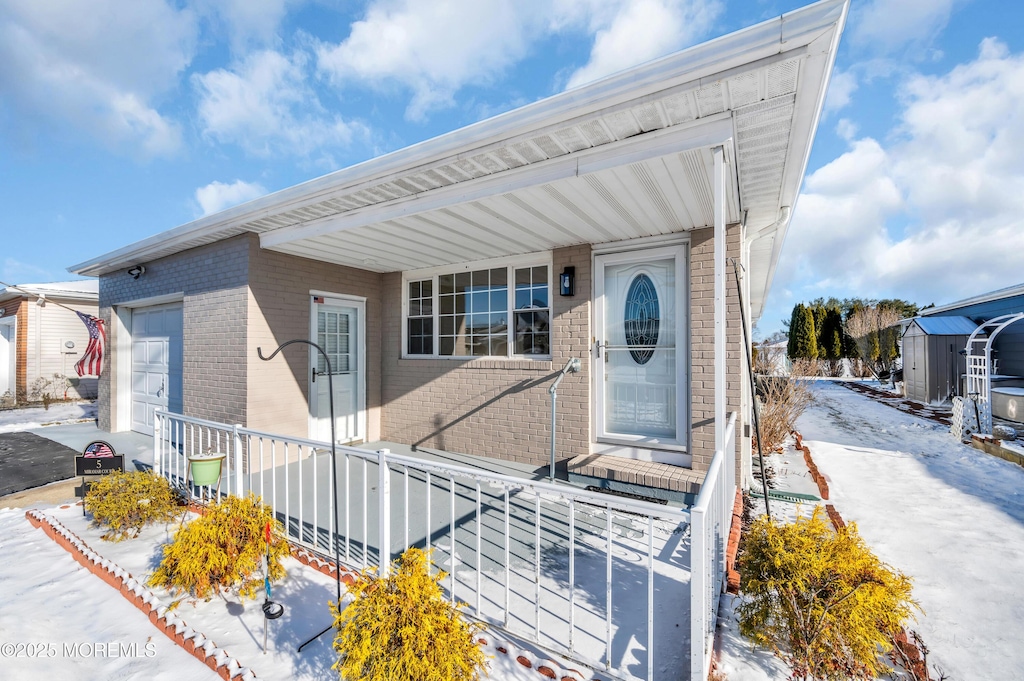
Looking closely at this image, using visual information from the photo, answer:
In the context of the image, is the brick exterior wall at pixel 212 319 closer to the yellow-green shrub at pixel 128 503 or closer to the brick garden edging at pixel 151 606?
the yellow-green shrub at pixel 128 503

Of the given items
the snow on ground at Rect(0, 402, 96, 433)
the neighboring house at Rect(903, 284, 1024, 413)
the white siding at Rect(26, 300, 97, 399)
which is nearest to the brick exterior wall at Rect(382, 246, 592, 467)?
the snow on ground at Rect(0, 402, 96, 433)

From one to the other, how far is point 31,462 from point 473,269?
639 cm

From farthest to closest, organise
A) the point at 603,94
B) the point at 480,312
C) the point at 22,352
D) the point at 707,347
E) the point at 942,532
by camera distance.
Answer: the point at 22,352, the point at 480,312, the point at 707,347, the point at 942,532, the point at 603,94

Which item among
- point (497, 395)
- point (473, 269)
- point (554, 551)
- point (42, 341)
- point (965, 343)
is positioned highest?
point (473, 269)

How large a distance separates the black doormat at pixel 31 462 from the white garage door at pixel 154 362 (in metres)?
1.03

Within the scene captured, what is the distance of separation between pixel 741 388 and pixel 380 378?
492 centimetres

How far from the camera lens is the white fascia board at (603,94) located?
178 cm

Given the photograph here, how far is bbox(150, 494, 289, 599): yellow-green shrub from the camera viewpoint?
2.48 m

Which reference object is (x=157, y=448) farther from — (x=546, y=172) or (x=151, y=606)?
(x=546, y=172)

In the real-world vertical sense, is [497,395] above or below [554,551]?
above

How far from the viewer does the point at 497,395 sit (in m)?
5.37

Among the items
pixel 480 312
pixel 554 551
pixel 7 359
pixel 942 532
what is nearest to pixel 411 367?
pixel 480 312

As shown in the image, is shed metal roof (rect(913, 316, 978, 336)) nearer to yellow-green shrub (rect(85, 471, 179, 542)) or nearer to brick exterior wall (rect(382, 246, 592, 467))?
brick exterior wall (rect(382, 246, 592, 467))

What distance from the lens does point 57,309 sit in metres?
11.1
